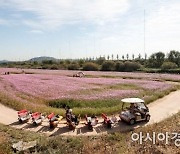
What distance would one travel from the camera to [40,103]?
25.5m

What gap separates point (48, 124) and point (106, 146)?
17.9 feet

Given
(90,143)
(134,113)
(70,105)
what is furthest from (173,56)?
(90,143)

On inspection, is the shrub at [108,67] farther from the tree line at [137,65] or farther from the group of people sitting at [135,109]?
the group of people sitting at [135,109]

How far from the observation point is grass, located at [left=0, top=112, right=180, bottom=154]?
46.8 feet

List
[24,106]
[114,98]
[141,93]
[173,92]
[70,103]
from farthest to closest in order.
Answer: [173,92], [141,93], [114,98], [70,103], [24,106]

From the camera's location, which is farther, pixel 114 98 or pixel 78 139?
pixel 114 98

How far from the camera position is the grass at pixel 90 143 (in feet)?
46.8

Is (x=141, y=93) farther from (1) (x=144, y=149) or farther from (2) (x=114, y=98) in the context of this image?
(1) (x=144, y=149)

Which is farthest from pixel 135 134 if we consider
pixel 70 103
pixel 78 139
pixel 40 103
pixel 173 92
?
pixel 173 92

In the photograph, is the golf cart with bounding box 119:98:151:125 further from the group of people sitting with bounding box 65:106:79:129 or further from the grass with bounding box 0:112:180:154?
the group of people sitting with bounding box 65:106:79:129

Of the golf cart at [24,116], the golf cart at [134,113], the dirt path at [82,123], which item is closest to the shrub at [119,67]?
the dirt path at [82,123]

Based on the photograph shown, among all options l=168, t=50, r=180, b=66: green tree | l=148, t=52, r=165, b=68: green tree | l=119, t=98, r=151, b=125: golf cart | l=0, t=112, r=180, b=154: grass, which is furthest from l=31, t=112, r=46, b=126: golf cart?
l=168, t=50, r=180, b=66: green tree

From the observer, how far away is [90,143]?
1513 centimetres

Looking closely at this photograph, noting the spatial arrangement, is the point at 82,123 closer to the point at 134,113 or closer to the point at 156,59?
the point at 134,113
